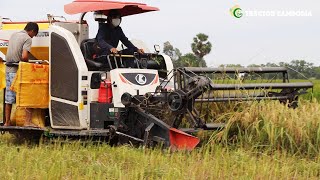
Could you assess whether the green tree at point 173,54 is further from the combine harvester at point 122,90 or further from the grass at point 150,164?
the grass at point 150,164

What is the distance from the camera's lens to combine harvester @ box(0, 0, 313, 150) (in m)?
7.99

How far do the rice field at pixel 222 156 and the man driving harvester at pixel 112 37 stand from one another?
1.53 metres

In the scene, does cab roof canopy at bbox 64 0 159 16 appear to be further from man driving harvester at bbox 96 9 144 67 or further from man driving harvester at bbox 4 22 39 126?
man driving harvester at bbox 4 22 39 126

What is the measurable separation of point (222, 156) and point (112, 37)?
336 cm

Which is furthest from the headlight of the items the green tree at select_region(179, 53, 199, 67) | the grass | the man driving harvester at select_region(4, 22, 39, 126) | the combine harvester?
the green tree at select_region(179, 53, 199, 67)

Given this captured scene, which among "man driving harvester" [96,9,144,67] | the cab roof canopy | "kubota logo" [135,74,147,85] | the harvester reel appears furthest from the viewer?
"man driving harvester" [96,9,144,67]

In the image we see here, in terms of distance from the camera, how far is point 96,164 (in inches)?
257

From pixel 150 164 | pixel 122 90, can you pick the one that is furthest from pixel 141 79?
pixel 150 164

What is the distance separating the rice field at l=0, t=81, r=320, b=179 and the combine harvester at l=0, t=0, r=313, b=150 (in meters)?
0.26

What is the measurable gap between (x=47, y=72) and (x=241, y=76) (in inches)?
118

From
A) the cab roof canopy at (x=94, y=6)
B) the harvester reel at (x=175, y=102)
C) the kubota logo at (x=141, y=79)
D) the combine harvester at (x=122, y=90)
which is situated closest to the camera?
the harvester reel at (x=175, y=102)

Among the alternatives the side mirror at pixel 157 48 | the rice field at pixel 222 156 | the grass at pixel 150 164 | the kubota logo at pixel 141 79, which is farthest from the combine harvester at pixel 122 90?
the grass at pixel 150 164

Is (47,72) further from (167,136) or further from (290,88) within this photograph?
(290,88)

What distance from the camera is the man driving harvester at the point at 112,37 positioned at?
9258mm
